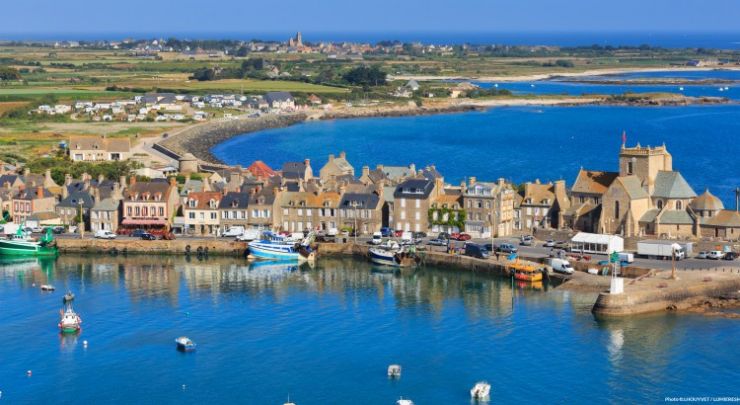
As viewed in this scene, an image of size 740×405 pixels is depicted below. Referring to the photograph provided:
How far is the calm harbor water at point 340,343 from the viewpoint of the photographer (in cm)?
5244

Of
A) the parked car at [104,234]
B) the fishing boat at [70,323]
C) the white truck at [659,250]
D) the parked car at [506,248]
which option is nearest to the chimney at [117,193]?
the parked car at [104,234]

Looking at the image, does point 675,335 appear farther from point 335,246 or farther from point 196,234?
point 196,234

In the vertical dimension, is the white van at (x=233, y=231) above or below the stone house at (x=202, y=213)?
below

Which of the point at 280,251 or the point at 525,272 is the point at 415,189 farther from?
the point at 525,272

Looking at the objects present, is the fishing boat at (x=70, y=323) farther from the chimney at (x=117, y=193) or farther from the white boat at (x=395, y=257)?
the chimney at (x=117, y=193)

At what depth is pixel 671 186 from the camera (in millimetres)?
78312

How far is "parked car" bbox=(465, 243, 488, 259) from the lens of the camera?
248 feet

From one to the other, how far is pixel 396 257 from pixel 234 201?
1443 cm

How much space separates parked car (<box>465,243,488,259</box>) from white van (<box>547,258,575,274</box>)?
4.73 m

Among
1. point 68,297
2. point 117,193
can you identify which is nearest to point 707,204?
point 68,297

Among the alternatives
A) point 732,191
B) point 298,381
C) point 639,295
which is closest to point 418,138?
point 732,191

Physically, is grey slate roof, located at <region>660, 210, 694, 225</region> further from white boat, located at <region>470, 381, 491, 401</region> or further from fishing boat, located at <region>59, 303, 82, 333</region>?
fishing boat, located at <region>59, 303, 82, 333</region>

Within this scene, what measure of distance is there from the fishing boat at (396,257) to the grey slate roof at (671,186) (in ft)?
51.7

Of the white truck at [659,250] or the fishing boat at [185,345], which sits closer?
the fishing boat at [185,345]
